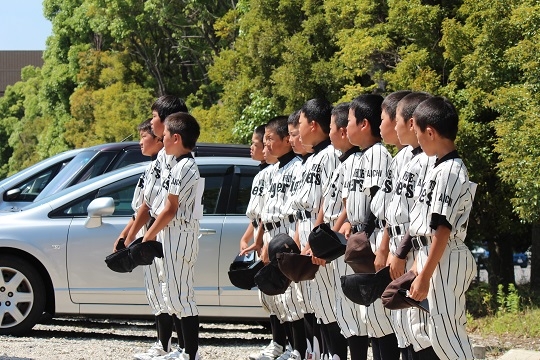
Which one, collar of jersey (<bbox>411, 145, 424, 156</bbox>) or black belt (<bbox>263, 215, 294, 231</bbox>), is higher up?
collar of jersey (<bbox>411, 145, 424, 156</bbox>)

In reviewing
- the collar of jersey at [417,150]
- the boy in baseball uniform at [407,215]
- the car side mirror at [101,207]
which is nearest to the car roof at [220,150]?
the car side mirror at [101,207]

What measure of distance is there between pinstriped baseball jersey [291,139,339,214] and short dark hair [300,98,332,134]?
176 mm

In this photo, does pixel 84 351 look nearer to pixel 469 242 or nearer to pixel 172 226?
pixel 172 226

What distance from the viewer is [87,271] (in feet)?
31.3

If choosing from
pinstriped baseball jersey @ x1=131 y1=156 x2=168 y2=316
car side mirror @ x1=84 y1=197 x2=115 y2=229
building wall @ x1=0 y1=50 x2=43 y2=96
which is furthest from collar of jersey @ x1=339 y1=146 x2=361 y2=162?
building wall @ x1=0 y1=50 x2=43 y2=96

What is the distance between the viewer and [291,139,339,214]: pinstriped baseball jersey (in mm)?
7301

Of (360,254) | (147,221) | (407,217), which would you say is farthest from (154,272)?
(407,217)

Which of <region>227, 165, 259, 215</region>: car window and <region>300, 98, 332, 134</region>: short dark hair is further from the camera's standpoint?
<region>227, 165, 259, 215</region>: car window

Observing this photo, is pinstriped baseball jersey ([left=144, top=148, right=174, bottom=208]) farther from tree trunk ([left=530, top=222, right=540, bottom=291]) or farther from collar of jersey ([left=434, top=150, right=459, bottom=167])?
tree trunk ([left=530, top=222, right=540, bottom=291])

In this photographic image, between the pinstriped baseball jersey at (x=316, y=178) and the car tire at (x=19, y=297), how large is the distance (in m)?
3.24

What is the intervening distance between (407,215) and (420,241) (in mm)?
323

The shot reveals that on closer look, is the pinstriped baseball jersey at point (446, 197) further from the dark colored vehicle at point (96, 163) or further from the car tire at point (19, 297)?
the dark colored vehicle at point (96, 163)

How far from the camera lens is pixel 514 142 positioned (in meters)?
11.7

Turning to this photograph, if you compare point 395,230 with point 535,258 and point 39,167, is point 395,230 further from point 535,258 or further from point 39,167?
point 535,258
